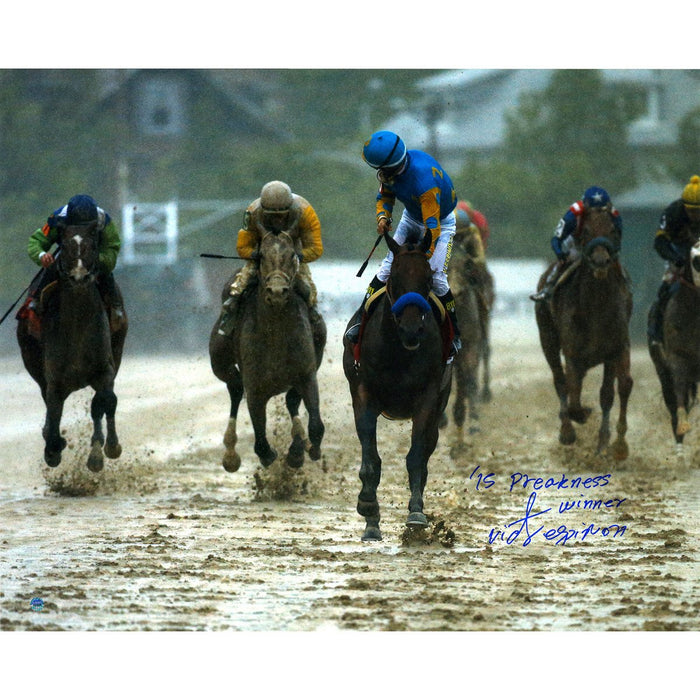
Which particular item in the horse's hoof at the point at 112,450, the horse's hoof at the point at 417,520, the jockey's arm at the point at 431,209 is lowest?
the horse's hoof at the point at 417,520

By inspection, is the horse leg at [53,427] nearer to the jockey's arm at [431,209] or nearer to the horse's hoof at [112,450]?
the horse's hoof at [112,450]

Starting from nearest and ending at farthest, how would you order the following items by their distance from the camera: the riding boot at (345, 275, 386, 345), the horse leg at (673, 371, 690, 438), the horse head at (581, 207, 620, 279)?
the riding boot at (345, 275, 386, 345)
the horse head at (581, 207, 620, 279)
the horse leg at (673, 371, 690, 438)

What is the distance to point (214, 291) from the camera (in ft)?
112

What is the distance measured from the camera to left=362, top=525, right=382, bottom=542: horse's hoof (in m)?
9.02

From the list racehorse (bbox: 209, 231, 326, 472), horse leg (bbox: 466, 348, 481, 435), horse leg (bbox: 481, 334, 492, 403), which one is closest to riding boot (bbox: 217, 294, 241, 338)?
racehorse (bbox: 209, 231, 326, 472)

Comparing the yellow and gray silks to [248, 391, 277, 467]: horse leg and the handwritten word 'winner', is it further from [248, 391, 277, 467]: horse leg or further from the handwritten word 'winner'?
the handwritten word 'winner'

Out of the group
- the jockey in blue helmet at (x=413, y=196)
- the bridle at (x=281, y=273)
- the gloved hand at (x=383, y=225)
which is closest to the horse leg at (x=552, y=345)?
the bridle at (x=281, y=273)

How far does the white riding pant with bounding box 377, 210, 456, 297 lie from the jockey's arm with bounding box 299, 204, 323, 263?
115cm

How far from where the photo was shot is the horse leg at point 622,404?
12.6 m

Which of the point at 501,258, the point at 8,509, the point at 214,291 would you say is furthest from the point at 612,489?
the point at 501,258

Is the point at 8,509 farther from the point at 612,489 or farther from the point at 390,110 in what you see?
the point at 390,110

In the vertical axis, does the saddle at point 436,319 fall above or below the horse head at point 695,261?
below

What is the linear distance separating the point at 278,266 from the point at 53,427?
7.60 ft

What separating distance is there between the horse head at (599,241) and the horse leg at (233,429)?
320 cm
